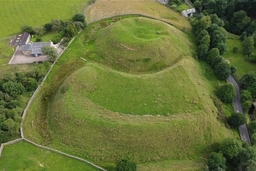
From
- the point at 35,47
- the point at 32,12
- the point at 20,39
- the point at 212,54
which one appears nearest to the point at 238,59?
the point at 212,54

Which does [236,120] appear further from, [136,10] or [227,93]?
[136,10]

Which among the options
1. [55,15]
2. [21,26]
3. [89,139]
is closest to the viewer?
[89,139]

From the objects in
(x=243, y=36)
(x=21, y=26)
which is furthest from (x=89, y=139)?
(x=243, y=36)

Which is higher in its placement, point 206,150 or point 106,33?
point 106,33

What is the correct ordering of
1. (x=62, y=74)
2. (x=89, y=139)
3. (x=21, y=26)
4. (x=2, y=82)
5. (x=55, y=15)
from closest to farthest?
(x=89, y=139) < (x=2, y=82) < (x=62, y=74) < (x=21, y=26) < (x=55, y=15)

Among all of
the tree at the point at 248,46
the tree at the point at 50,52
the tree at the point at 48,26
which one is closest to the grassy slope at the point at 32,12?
the tree at the point at 48,26

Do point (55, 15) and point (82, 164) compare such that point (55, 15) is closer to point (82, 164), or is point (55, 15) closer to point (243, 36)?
point (82, 164)
